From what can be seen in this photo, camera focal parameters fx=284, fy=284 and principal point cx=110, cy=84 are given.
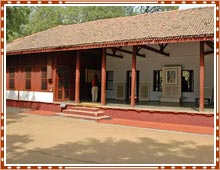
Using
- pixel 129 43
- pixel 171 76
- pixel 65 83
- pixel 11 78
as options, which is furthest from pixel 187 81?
pixel 11 78

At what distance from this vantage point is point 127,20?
56.6ft

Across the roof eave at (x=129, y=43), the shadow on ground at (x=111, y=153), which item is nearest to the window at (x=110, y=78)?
the roof eave at (x=129, y=43)

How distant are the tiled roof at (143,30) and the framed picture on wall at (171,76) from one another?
3.05 m

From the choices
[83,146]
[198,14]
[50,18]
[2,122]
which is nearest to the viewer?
[2,122]

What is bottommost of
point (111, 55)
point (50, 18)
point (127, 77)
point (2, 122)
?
point (2, 122)

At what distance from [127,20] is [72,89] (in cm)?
536

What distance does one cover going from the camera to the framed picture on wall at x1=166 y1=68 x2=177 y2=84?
54.1ft

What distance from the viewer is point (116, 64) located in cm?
1880

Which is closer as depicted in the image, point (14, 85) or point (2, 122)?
point (2, 122)

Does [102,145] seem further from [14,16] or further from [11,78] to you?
[14,16]

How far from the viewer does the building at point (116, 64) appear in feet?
46.0

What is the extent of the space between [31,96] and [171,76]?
853 centimetres

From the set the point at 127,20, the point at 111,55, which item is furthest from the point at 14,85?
the point at 127,20

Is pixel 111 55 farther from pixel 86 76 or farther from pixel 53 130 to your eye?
pixel 53 130
